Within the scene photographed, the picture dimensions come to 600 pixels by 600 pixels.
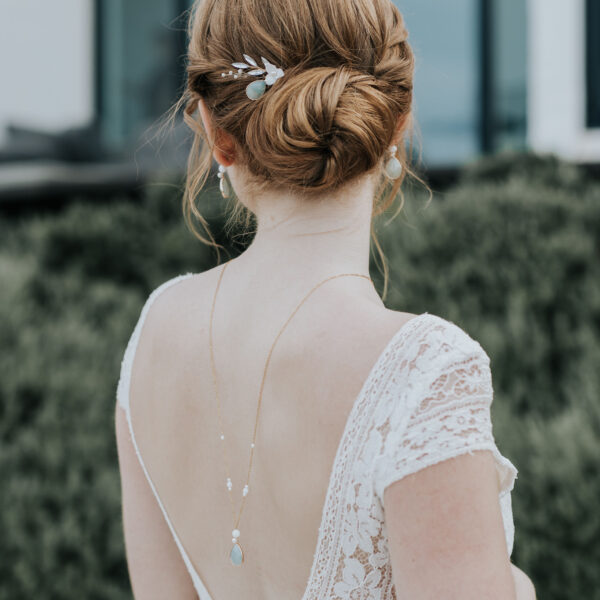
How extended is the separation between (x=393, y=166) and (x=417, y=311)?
9.82 feet

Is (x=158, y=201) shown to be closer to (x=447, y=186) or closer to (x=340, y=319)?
(x=447, y=186)

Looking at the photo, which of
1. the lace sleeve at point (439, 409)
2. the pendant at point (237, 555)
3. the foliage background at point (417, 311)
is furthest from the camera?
the foliage background at point (417, 311)

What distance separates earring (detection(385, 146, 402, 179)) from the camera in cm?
133

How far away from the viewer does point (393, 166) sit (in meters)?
1.34

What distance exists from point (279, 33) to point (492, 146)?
831 centimetres

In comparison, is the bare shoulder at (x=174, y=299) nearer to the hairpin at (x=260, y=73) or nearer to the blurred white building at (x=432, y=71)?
the hairpin at (x=260, y=73)

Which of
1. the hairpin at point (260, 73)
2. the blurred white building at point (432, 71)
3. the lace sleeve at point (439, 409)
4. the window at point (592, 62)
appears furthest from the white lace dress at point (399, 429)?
the window at point (592, 62)

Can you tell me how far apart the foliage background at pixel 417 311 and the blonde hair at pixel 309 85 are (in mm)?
2518

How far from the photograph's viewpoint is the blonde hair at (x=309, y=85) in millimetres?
1136

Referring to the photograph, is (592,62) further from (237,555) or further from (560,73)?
(237,555)

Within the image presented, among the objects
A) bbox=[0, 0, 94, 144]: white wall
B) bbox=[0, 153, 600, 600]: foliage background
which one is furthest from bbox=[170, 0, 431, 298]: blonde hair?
bbox=[0, 0, 94, 144]: white wall

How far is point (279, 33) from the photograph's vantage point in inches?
44.7

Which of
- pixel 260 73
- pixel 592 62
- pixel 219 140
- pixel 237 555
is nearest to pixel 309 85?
pixel 260 73

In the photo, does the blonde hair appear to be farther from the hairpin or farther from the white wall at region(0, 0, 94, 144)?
the white wall at region(0, 0, 94, 144)
